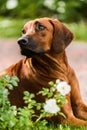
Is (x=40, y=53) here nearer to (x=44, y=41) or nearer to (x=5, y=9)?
(x=44, y=41)

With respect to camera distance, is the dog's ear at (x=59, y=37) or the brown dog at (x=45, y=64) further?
the dog's ear at (x=59, y=37)

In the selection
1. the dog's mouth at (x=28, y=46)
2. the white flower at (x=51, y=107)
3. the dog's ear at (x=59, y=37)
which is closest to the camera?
the white flower at (x=51, y=107)

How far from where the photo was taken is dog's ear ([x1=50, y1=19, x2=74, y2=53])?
22.1ft

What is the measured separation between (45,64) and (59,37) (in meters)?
0.31

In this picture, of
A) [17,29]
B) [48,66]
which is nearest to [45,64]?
[48,66]

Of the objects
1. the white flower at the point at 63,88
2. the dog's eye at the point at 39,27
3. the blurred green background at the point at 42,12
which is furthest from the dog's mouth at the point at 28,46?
the blurred green background at the point at 42,12

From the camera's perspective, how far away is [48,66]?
6.80m

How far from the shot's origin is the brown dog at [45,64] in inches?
261

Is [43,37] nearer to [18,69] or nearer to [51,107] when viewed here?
[18,69]

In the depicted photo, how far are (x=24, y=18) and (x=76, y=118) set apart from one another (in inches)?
466

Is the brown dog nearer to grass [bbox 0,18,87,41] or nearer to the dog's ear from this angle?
the dog's ear

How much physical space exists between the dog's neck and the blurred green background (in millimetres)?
9539

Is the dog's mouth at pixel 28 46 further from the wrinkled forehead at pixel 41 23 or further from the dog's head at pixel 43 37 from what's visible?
the wrinkled forehead at pixel 41 23

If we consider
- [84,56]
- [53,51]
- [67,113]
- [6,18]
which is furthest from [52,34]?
[6,18]
